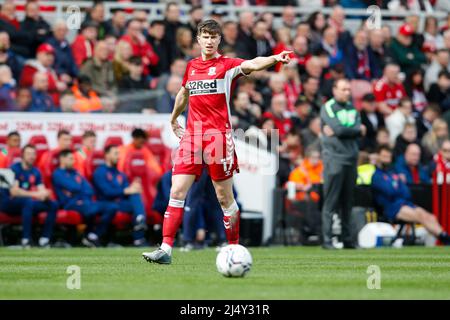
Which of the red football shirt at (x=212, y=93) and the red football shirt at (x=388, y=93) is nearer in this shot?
the red football shirt at (x=212, y=93)

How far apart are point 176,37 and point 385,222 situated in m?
6.24

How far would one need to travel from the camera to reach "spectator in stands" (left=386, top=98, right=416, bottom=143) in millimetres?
24609

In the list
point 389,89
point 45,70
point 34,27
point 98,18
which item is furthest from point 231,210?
point 389,89

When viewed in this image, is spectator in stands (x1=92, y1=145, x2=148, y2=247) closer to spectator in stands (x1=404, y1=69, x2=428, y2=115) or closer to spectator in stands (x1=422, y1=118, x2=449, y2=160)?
spectator in stands (x1=422, y1=118, x2=449, y2=160)

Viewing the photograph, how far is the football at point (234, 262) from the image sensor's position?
11.5m

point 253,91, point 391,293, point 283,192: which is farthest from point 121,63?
point 391,293

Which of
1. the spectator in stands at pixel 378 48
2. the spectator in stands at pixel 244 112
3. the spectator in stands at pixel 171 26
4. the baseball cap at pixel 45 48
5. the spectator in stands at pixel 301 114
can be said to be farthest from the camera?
the spectator in stands at pixel 378 48

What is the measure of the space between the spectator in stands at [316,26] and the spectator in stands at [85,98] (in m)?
5.97

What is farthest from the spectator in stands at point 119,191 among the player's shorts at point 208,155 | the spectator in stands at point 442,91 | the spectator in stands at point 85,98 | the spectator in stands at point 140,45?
the spectator in stands at point 442,91

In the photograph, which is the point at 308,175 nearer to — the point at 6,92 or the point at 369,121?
the point at 369,121

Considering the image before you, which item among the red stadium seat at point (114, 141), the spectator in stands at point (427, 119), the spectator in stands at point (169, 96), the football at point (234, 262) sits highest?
the spectator in stands at point (169, 96)

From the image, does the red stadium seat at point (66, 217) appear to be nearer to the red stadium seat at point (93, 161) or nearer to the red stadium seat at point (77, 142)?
the red stadium seat at point (93, 161)

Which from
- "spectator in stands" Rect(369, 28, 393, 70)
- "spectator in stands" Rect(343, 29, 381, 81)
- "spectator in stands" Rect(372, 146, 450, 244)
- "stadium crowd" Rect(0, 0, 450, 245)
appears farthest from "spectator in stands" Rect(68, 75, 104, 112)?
"spectator in stands" Rect(369, 28, 393, 70)

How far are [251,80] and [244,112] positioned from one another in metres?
1.44
